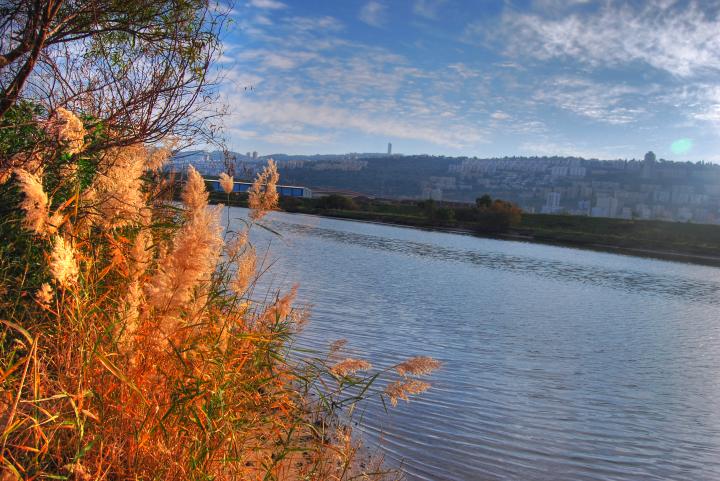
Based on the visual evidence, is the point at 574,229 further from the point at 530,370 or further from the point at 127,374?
the point at 127,374

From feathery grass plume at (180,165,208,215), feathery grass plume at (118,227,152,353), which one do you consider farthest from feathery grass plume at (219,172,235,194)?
feathery grass plume at (118,227,152,353)

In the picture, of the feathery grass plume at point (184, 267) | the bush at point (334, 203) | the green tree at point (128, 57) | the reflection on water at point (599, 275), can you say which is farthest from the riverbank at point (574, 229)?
the feathery grass plume at point (184, 267)

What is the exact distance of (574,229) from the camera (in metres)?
62.2

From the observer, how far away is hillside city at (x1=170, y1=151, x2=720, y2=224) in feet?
330

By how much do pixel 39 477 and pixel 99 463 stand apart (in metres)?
0.29

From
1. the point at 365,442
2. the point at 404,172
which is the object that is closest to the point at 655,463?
the point at 365,442

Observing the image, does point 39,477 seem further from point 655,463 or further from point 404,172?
point 404,172

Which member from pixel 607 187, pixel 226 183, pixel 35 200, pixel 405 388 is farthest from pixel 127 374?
pixel 607 187

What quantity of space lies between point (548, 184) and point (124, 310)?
6251 inches

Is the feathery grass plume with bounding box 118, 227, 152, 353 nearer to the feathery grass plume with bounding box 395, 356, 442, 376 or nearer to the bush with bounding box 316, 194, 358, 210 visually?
the feathery grass plume with bounding box 395, 356, 442, 376

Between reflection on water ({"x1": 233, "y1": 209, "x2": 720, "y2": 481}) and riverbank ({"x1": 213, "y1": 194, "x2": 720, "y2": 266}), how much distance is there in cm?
2974

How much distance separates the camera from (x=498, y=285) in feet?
65.5

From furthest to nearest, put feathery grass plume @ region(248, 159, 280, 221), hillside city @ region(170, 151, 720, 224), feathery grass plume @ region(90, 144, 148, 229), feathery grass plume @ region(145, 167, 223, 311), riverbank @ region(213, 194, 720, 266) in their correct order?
1. hillside city @ region(170, 151, 720, 224)
2. riverbank @ region(213, 194, 720, 266)
3. feathery grass plume @ region(248, 159, 280, 221)
4. feathery grass plume @ region(90, 144, 148, 229)
5. feathery grass plume @ region(145, 167, 223, 311)

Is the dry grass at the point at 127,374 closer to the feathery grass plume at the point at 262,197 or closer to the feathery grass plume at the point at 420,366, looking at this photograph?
the feathery grass plume at the point at 420,366
